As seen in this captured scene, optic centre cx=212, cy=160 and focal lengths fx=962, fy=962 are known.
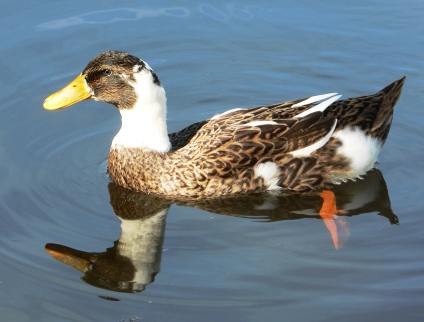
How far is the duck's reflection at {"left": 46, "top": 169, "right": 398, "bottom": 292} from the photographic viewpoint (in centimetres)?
755

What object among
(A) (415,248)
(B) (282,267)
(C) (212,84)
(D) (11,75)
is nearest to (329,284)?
(B) (282,267)

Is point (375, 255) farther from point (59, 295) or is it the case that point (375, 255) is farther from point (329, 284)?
point (59, 295)

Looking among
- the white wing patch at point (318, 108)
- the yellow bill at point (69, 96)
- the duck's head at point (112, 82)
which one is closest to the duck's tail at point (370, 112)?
the white wing patch at point (318, 108)

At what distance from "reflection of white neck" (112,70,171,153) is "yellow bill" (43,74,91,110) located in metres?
0.41

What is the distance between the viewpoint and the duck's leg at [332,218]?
26.1ft

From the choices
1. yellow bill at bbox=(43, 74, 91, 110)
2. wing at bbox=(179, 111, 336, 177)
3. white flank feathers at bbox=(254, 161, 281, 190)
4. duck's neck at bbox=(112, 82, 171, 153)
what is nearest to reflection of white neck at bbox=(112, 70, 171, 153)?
duck's neck at bbox=(112, 82, 171, 153)

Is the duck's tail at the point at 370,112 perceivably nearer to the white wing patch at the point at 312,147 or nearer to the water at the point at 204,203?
the white wing patch at the point at 312,147

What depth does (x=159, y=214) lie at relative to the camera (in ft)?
27.6

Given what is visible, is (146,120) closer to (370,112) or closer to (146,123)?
(146,123)

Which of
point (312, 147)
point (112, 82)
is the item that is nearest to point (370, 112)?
point (312, 147)

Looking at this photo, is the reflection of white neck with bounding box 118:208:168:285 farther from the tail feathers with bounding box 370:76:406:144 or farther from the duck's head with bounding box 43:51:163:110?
the tail feathers with bounding box 370:76:406:144

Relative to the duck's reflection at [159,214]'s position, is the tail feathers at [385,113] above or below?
above

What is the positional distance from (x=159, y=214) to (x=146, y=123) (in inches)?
33.8

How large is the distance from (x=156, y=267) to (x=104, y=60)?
203cm
